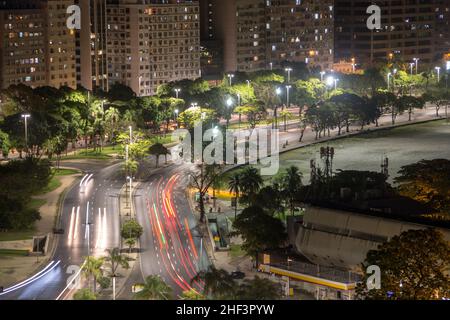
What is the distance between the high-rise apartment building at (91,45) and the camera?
147 m

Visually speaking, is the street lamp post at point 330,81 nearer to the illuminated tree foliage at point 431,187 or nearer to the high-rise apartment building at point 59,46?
the high-rise apartment building at point 59,46

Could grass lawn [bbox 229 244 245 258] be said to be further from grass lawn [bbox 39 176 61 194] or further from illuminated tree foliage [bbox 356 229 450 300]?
grass lawn [bbox 39 176 61 194]

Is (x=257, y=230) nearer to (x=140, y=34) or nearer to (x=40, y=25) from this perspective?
(x=40, y=25)

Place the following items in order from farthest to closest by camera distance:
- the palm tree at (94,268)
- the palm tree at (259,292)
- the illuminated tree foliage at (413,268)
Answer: the palm tree at (94,268)
the palm tree at (259,292)
the illuminated tree foliage at (413,268)

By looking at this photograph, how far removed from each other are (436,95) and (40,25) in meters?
50.2

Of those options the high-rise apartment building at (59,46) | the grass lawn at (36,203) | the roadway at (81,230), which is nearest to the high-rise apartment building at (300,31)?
the high-rise apartment building at (59,46)

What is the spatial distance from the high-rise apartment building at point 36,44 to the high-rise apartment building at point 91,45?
1.25m

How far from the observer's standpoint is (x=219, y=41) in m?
180

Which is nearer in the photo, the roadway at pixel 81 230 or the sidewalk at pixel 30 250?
the roadway at pixel 81 230

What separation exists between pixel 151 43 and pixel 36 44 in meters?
20.7

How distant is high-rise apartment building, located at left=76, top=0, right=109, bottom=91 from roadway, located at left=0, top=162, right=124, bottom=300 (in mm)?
51514

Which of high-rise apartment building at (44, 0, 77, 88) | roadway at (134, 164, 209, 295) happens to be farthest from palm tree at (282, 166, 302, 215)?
high-rise apartment building at (44, 0, 77, 88)

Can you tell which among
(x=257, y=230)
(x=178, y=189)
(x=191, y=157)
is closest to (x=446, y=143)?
(x=191, y=157)

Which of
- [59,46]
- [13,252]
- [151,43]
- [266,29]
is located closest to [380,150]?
[13,252]
